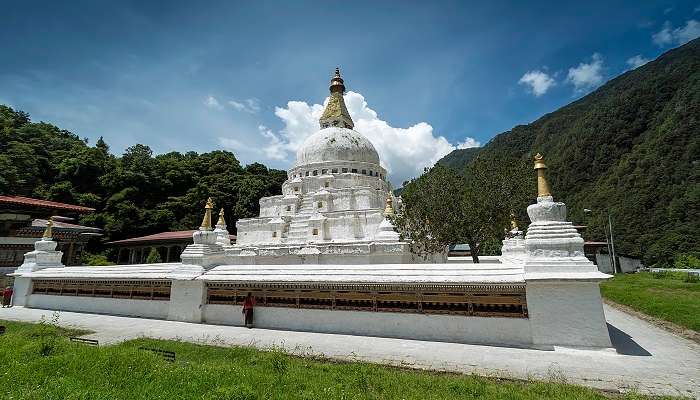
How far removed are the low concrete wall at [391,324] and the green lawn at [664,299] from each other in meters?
6.69

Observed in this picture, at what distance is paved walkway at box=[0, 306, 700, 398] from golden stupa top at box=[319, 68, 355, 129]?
94.6ft

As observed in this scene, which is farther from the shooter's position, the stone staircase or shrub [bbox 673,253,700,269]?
shrub [bbox 673,253,700,269]

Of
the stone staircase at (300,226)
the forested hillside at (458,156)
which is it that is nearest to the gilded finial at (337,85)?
the stone staircase at (300,226)

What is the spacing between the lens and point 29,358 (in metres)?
7.47

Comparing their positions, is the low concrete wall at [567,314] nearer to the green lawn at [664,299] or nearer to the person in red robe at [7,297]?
the green lawn at [664,299]

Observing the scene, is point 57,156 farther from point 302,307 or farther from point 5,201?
point 302,307

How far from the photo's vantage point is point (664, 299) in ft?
50.0

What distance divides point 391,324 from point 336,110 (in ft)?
102

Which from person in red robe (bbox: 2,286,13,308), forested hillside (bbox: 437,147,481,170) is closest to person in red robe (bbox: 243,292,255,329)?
person in red robe (bbox: 2,286,13,308)

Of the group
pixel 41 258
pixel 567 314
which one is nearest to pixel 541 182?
pixel 567 314

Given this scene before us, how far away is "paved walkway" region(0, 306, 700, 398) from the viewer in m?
7.00

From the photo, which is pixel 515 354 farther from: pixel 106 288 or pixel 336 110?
pixel 336 110

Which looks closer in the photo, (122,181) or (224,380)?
(224,380)

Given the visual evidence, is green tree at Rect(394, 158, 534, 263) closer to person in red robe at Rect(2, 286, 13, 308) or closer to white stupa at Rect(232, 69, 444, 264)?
white stupa at Rect(232, 69, 444, 264)
